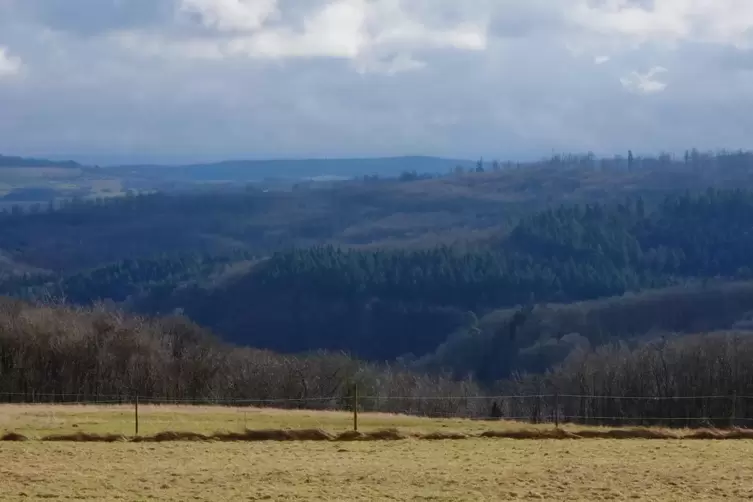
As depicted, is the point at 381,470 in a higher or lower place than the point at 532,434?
higher

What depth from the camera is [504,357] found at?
6093 inches

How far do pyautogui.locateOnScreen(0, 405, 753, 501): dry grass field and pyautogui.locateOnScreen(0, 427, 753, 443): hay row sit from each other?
1.00 meters

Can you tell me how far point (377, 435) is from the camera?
33250 mm

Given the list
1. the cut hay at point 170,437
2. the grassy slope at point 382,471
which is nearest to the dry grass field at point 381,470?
the grassy slope at point 382,471

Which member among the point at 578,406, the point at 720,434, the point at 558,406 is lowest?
the point at 578,406

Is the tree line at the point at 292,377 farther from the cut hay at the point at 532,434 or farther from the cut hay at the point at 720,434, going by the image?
the cut hay at the point at 532,434

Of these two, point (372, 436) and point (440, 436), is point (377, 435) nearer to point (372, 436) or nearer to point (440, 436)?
point (372, 436)

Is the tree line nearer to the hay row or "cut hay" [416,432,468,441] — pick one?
the hay row

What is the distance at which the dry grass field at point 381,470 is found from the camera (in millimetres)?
23141

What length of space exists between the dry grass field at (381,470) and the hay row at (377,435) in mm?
1001

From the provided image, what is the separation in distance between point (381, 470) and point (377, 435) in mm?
7278

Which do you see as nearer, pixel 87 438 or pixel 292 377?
pixel 87 438

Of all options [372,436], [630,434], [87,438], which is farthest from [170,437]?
[630,434]

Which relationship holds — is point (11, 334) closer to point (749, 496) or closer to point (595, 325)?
point (749, 496)
